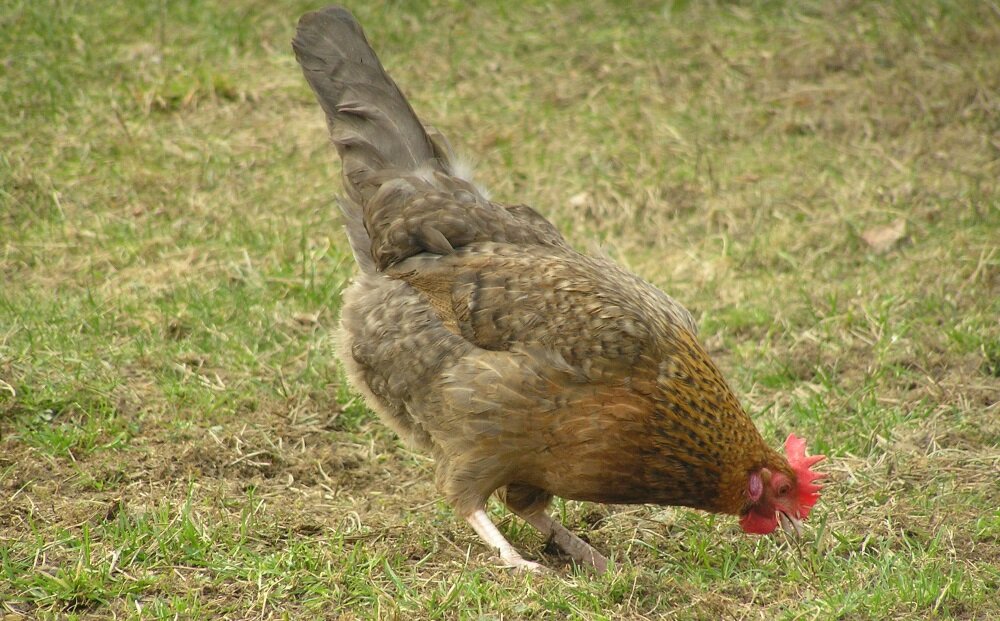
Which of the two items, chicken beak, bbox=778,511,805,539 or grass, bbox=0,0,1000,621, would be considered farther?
chicken beak, bbox=778,511,805,539

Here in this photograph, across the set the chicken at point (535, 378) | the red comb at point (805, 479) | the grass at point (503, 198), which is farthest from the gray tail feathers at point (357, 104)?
the red comb at point (805, 479)

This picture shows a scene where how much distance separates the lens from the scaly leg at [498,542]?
12.6 feet

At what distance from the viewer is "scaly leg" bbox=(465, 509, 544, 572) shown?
383 centimetres

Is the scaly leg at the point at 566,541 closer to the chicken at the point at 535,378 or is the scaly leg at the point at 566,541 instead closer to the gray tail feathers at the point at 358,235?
the chicken at the point at 535,378

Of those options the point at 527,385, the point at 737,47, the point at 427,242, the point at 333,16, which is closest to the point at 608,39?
the point at 737,47

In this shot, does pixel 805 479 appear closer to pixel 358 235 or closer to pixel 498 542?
pixel 498 542

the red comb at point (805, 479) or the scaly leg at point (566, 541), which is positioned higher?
the red comb at point (805, 479)

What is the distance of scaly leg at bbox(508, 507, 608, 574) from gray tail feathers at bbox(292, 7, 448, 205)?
1535 mm

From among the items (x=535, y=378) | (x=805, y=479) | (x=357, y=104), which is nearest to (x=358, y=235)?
(x=357, y=104)

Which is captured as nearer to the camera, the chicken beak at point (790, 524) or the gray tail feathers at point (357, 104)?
the chicken beak at point (790, 524)

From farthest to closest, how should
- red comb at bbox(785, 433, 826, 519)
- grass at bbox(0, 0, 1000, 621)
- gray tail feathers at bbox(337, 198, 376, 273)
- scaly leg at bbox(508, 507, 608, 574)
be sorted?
gray tail feathers at bbox(337, 198, 376, 273)
scaly leg at bbox(508, 507, 608, 574)
red comb at bbox(785, 433, 826, 519)
grass at bbox(0, 0, 1000, 621)

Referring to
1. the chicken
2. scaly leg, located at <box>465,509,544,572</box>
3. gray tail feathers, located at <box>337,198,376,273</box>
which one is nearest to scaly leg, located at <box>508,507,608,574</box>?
the chicken

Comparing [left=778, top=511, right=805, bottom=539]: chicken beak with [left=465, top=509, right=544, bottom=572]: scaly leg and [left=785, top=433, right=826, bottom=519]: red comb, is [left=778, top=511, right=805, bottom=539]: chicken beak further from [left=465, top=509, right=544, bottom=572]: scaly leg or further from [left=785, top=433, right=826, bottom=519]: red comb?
[left=465, top=509, right=544, bottom=572]: scaly leg

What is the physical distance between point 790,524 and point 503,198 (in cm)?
343
